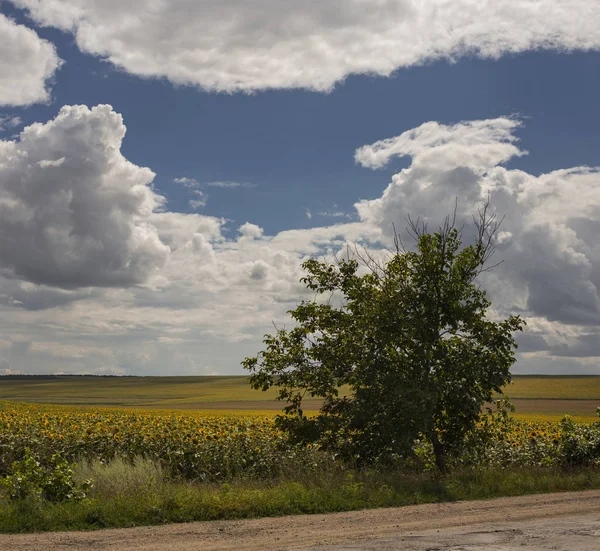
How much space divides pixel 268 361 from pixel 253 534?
669 cm

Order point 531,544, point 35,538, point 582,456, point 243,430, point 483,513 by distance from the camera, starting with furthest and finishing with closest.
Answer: point 243,430 < point 582,456 < point 483,513 < point 35,538 < point 531,544

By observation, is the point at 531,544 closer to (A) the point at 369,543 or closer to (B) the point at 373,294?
(A) the point at 369,543

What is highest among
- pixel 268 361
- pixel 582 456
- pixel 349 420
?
pixel 268 361

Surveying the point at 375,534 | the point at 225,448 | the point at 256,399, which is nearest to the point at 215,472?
the point at 225,448

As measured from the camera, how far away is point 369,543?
954cm

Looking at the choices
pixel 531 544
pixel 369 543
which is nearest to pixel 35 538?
pixel 369 543

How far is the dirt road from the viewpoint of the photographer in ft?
31.0

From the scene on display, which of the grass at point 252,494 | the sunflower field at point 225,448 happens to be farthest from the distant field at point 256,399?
the grass at point 252,494

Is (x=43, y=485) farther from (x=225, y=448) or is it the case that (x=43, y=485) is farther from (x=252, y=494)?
(x=225, y=448)

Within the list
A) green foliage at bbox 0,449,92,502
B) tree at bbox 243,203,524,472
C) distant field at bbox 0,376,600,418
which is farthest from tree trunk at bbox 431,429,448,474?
green foliage at bbox 0,449,92,502

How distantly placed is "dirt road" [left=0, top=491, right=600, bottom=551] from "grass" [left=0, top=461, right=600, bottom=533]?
1.43 ft

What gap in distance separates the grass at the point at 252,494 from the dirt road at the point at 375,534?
17.2 inches

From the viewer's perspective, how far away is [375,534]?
10312 mm

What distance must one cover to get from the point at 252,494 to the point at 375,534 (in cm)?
306
